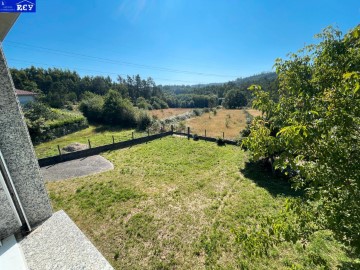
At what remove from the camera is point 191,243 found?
4828 mm

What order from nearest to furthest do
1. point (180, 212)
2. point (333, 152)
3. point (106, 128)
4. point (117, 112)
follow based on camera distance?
point (333, 152), point (180, 212), point (106, 128), point (117, 112)

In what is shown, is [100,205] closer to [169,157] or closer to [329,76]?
[169,157]

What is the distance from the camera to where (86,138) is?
17.5 meters

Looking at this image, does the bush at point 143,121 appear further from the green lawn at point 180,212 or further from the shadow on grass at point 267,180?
the shadow on grass at point 267,180

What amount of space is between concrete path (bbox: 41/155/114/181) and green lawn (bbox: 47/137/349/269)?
26.8 inches

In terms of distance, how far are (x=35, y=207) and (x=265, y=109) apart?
11.4 feet

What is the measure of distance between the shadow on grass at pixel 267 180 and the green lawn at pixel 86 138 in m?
11.3

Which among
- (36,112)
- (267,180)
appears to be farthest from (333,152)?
(36,112)

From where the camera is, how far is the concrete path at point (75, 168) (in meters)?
9.38

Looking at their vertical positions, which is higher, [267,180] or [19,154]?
[19,154]

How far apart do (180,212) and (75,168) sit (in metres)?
7.41

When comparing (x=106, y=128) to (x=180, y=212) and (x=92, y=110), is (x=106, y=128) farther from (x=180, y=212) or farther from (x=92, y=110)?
(x=180, y=212)

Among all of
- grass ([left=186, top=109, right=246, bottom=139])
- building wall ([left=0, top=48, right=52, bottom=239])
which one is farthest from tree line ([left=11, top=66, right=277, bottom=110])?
building wall ([left=0, top=48, right=52, bottom=239])

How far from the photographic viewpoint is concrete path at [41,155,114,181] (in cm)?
938
